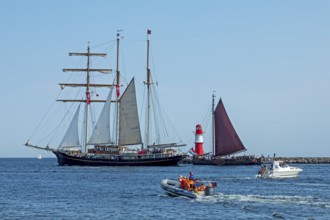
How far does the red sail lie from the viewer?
148 m

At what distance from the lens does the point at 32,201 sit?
62.8 m

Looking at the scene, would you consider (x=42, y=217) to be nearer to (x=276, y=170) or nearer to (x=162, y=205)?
(x=162, y=205)

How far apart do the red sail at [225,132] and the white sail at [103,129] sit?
→ 24766mm

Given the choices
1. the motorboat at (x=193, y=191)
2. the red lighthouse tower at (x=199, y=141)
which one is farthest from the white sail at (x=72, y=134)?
the motorboat at (x=193, y=191)

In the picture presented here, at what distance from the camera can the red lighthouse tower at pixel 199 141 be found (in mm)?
166625

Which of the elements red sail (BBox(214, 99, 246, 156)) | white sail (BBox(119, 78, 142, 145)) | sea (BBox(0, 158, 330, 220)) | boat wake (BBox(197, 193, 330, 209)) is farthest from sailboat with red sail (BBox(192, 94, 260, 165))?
boat wake (BBox(197, 193, 330, 209))

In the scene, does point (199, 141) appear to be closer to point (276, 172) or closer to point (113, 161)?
point (113, 161)

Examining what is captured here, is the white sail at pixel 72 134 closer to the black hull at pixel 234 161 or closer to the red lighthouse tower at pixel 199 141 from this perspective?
the black hull at pixel 234 161

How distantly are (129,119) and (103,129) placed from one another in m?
5.36

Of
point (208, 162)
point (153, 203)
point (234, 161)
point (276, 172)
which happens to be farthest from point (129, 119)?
point (153, 203)

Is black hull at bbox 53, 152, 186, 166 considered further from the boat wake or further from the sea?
the boat wake

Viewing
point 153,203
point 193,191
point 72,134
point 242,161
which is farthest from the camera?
point 242,161

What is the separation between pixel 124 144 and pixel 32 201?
76.0 metres

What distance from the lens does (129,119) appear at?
135750 millimetres
